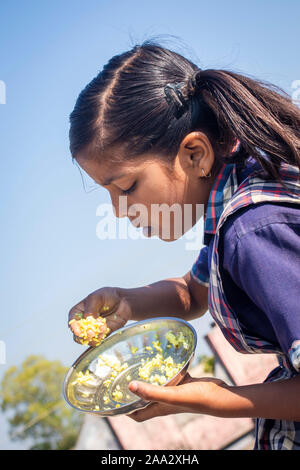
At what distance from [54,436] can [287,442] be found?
22.4 meters

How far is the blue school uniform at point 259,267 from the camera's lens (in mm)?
1340

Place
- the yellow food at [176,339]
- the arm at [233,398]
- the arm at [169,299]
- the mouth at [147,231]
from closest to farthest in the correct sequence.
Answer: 1. the arm at [233,398]
2. the mouth at [147,231]
3. the yellow food at [176,339]
4. the arm at [169,299]

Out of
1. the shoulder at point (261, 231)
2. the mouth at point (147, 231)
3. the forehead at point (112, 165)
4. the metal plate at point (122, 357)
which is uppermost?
the forehead at point (112, 165)

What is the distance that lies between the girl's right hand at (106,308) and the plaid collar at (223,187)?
2.23 feet

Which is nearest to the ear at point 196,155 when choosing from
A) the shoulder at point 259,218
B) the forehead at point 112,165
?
the forehead at point 112,165

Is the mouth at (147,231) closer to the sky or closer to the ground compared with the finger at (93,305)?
closer to the sky

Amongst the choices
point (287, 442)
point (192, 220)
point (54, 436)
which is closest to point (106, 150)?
point (192, 220)

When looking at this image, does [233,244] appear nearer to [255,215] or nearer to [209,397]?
[255,215]

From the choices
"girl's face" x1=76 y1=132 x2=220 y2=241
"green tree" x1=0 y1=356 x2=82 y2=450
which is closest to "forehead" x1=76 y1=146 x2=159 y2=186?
"girl's face" x1=76 y1=132 x2=220 y2=241

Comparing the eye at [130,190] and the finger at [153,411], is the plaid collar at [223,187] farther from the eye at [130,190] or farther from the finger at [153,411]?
the finger at [153,411]

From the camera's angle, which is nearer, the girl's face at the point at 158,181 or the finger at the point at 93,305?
the girl's face at the point at 158,181

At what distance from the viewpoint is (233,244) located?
1.44 m

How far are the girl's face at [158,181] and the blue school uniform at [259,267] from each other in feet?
0.31

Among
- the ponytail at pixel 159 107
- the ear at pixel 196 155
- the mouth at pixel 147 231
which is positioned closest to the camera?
the ponytail at pixel 159 107
